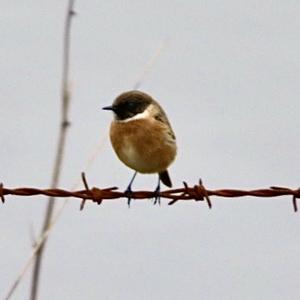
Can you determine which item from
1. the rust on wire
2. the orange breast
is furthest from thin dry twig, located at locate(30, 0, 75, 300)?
the orange breast

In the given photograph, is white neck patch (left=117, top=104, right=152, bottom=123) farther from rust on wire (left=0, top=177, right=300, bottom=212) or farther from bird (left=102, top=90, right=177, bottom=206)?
rust on wire (left=0, top=177, right=300, bottom=212)

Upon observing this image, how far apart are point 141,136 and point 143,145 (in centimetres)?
6

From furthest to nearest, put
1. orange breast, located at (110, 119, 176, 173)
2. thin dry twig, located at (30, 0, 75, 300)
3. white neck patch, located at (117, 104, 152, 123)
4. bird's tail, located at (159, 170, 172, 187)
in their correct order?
bird's tail, located at (159, 170, 172, 187)
white neck patch, located at (117, 104, 152, 123)
orange breast, located at (110, 119, 176, 173)
thin dry twig, located at (30, 0, 75, 300)

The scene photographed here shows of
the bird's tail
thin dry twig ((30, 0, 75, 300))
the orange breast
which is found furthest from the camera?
the bird's tail

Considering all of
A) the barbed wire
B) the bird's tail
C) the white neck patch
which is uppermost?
the white neck patch

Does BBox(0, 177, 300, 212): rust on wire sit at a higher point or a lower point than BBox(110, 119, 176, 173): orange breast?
lower

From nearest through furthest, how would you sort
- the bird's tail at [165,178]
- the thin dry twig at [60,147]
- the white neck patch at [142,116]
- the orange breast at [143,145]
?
the thin dry twig at [60,147] → the orange breast at [143,145] → the white neck patch at [142,116] → the bird's tail at [165,178]

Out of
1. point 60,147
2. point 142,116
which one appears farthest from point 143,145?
point 60,147

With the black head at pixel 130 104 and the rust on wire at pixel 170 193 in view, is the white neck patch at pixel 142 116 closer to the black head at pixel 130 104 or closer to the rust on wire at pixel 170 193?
the black head at pixel 130 104

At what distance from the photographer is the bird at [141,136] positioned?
20.6 ft

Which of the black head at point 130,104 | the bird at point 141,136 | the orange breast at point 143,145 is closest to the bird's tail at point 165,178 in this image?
the bird at point 141,136

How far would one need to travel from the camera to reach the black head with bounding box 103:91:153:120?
646 cm

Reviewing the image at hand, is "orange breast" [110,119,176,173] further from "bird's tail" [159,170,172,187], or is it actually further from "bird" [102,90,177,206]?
"bird's tail" [159,170,172,187]

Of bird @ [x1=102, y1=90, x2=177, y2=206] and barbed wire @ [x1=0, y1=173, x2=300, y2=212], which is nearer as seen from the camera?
barbed wire @ [x1=0, y1=173, x2=300, y2=212]
